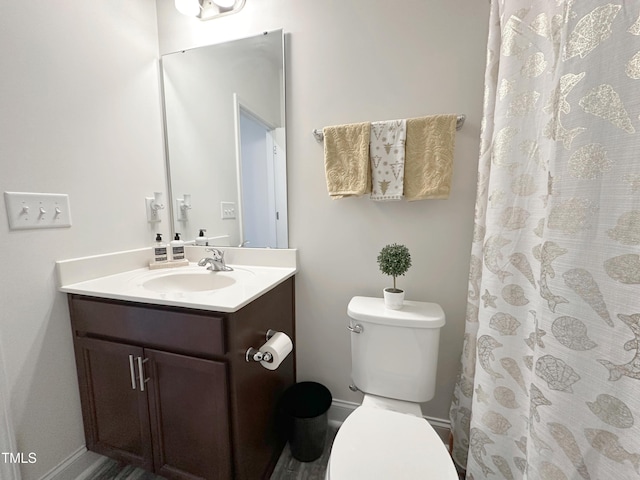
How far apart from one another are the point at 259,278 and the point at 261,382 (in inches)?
16.3

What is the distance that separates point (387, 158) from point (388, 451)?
106cm

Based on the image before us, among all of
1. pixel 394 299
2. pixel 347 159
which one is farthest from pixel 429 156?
pixel 394 299

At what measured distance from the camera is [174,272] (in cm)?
128

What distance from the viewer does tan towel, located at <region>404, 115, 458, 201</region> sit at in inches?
41.3

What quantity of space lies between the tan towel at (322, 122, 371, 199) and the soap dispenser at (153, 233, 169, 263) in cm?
95

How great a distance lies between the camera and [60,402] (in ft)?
3.32

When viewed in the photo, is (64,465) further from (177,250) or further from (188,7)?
A: (188,7)

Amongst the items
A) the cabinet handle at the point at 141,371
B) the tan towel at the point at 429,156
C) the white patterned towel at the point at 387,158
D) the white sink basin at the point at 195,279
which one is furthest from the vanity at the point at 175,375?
the tan towel at the point at 429,156

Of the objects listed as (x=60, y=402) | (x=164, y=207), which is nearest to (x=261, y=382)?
(x=60, y=402)

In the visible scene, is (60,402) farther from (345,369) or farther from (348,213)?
(348,213)

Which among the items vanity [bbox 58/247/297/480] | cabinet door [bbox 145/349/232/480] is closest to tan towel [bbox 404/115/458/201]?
vanity [bbox 58/247/297/480]

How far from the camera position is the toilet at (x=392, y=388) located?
2.48 feet

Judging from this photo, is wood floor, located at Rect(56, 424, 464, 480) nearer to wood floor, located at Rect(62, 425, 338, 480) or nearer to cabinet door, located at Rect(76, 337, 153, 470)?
wood floor, located at Rect(62, 425, 338, 480)

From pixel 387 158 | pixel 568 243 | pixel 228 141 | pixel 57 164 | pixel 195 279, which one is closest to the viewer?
pixel 568 243
